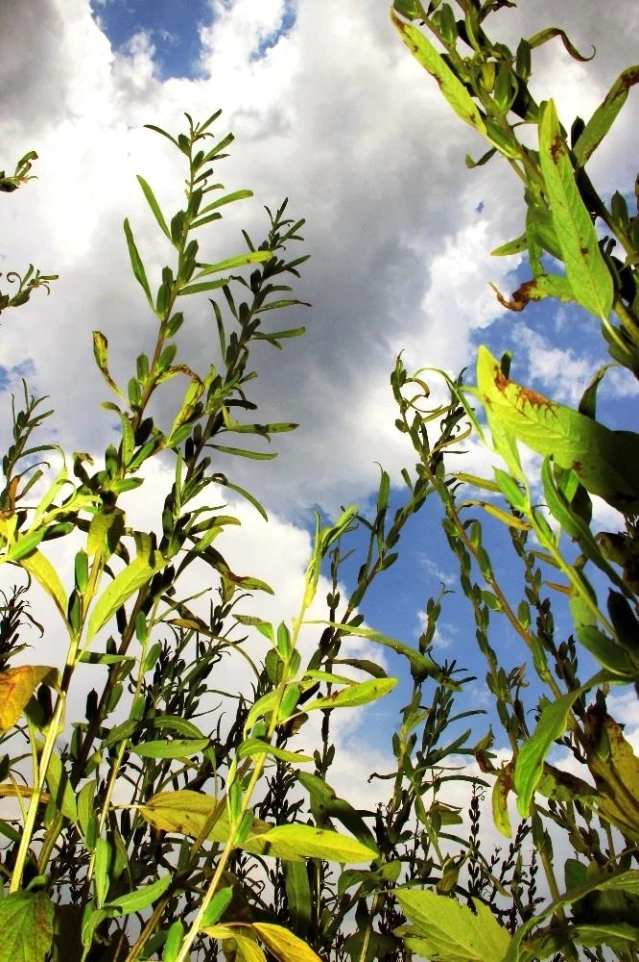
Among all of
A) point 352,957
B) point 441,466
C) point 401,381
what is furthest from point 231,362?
point 352,957

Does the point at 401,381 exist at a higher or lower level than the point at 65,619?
higher

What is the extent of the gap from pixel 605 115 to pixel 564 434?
0.38m

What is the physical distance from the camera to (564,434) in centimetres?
47

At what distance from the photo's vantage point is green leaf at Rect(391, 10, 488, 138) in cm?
65

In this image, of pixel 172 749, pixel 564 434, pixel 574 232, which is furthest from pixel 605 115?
pixel 172 749

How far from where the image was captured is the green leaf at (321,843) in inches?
27.6

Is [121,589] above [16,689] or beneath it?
above

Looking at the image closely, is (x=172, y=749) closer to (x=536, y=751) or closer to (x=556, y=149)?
(x=536, y=751)

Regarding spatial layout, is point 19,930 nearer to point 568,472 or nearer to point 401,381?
point 568,472

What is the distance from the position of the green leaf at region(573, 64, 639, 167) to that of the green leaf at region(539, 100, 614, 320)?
0.21 meters

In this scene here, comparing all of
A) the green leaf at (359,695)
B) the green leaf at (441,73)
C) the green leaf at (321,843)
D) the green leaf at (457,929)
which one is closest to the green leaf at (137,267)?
the green leaf at (441,73)

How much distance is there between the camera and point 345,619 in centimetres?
137

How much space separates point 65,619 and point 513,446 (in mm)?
556

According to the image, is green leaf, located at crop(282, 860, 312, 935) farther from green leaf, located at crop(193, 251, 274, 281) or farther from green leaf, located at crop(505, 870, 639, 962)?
green leaf, located at crop(193, 251, 274, 281)
